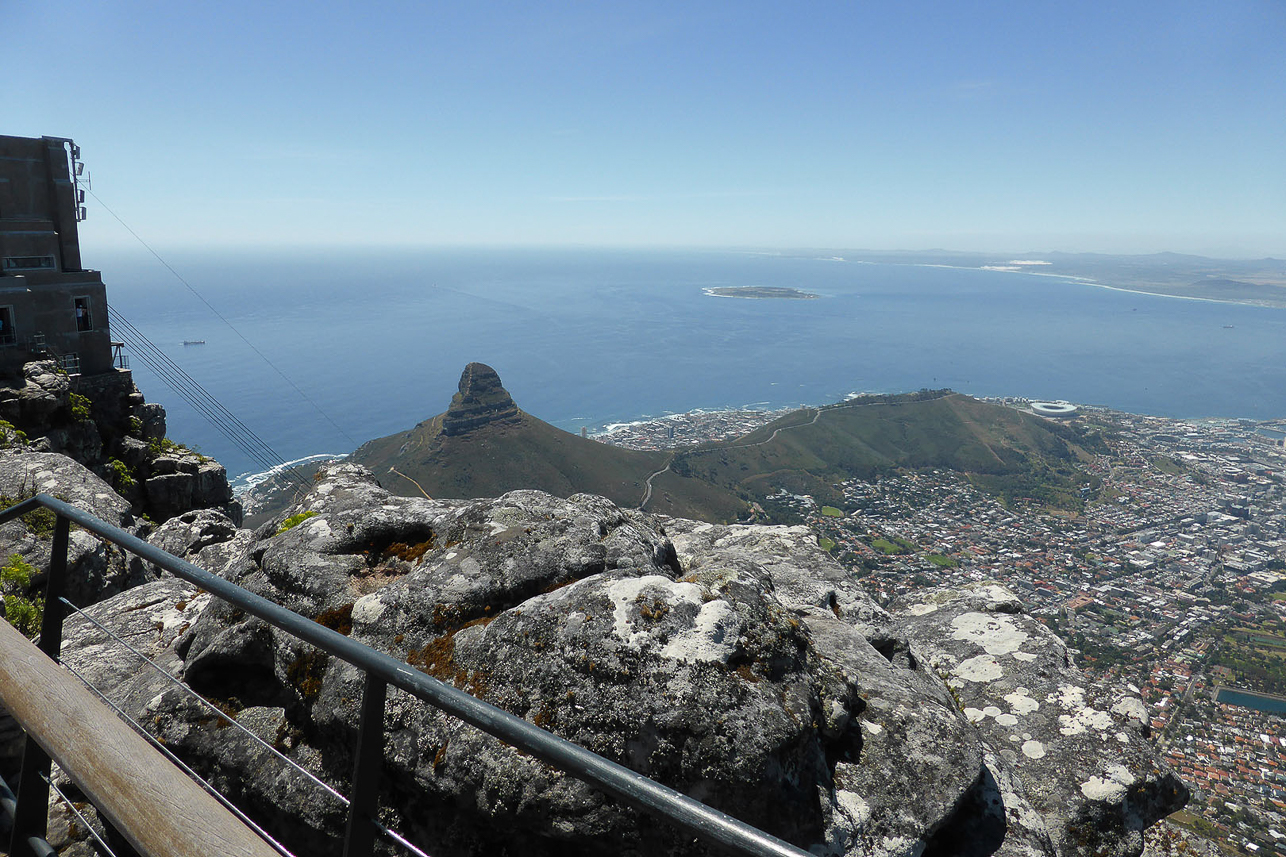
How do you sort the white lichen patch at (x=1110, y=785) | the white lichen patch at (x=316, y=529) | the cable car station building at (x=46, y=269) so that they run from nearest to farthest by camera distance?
1. the white lichen patch at (x=1110, y=785)
2. the white lichen patch at (x=316, y=529)
3. the cable car station building at (x=46, y=269)

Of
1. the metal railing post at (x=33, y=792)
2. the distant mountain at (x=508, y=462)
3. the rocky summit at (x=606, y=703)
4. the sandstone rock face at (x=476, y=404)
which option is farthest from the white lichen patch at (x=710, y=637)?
the sandstone rock face at (x=476, y=404)

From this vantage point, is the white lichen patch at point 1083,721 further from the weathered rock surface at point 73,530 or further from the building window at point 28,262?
the building window at point 28,262

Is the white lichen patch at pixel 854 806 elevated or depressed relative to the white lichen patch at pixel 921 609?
elevated

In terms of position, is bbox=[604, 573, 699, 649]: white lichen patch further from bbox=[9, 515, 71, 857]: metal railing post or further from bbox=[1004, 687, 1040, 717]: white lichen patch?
bbox=[1004, 687, 1040, 717]: white lichen patch

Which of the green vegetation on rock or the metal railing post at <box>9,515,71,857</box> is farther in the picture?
the green vegetation on rock

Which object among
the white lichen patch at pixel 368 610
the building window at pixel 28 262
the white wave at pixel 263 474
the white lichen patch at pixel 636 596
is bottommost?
the white wave at pixel 263 474

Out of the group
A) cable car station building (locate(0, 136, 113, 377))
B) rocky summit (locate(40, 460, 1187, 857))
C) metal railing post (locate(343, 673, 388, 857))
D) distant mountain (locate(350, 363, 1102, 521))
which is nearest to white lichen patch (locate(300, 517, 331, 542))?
rocky summit (locate(40, 460, 1187, 857))

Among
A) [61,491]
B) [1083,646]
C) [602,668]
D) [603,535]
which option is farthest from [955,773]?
[1083,646]

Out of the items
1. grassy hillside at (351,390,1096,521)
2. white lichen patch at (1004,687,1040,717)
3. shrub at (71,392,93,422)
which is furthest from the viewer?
grassy hillside at (351,390,1096,521)

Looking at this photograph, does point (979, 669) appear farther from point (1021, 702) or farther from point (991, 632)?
point (991, 632)
